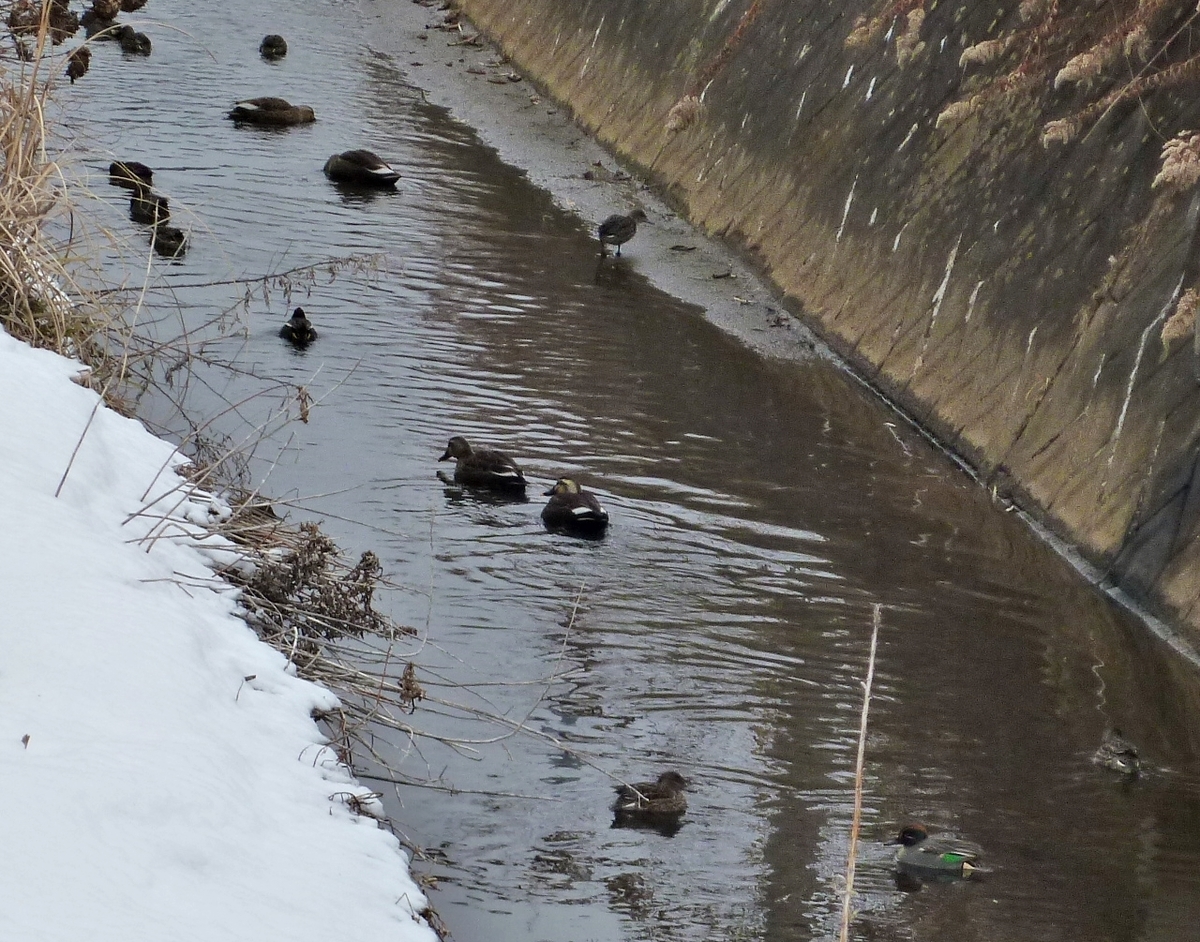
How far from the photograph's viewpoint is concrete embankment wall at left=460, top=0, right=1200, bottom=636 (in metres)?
10.1

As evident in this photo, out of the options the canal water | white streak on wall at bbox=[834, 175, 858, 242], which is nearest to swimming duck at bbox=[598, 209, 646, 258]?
the canal water

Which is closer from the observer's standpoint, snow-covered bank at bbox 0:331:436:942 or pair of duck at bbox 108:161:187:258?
snow-covered bank at bbox 0:331:436:942

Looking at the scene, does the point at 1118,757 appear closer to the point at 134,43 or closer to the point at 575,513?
the point at 575,513

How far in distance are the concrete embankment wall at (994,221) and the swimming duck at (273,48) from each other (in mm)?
6636

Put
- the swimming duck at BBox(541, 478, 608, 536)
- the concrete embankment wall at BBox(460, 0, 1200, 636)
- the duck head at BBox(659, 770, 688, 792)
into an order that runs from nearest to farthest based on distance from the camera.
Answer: the duck head at BBox(659, 770, 688, 792) → the swimming duck at BBox(541, 478, 608, 536) → the concrete embankment wall at BBox(460, 0, 1200, 636)

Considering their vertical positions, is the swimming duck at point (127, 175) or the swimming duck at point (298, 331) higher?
the swimming duck at point (127, 175)

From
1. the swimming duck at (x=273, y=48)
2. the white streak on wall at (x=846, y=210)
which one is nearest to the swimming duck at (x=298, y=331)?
the white streak on wall at (x=846, y=210)

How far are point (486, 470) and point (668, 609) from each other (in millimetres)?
1555

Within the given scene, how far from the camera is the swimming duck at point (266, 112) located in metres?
18.0

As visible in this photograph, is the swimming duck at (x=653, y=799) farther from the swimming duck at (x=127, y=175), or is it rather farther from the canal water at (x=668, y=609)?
the swimming duck at (x=127, y=175)

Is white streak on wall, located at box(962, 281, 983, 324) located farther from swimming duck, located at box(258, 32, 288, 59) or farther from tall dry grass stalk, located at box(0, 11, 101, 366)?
swimming duck, located at box(258, 32, 288, 59)

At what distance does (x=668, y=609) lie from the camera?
8297 mm

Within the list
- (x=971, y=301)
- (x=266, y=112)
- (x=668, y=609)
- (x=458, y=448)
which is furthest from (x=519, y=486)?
(x=266, y=112)

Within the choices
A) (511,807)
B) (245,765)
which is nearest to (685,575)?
(511,807)
